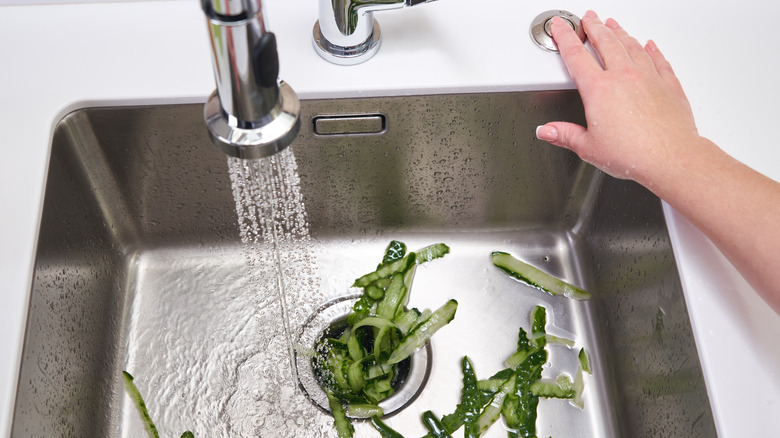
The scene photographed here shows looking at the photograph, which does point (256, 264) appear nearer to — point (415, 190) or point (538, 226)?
point (415, 190)

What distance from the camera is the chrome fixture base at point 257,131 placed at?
49 centimetres

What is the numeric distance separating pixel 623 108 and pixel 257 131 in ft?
1.20

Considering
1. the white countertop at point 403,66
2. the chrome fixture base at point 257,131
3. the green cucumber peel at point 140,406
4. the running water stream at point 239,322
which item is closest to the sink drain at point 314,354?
the running water stream at point 239,322

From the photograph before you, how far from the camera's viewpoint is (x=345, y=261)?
0.89 meters

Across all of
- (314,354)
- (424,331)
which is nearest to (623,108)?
(424,331)

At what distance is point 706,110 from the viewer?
714 millimetres

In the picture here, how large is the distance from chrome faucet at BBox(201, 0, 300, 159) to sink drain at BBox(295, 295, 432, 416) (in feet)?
1.28

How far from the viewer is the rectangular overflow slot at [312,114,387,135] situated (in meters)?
0.75

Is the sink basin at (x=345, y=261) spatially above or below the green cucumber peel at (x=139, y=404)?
above

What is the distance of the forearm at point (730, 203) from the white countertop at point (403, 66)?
41 mm

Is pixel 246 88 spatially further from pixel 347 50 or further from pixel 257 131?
pixel 347 50

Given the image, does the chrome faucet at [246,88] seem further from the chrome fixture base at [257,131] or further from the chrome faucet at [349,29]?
the chrome faucet at [349,29]

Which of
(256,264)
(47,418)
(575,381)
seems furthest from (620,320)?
(47,418)

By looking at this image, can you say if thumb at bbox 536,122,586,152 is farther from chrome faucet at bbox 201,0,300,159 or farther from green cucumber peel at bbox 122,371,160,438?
green cucumber peel at bbox 122,371,160,438
